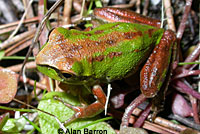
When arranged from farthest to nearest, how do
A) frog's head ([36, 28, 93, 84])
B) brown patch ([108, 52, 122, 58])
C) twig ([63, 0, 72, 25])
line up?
1. twig ([63, 0, 72, 25])
2. brown patch ([108, 52, 122, 58])
3. frog's head ([36, 28, 93, 84])

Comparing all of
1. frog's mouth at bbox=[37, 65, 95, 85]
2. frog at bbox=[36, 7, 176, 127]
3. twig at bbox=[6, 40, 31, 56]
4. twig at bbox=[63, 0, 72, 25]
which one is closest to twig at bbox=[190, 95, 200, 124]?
frog at bbox=[36, 7, 176, 127]

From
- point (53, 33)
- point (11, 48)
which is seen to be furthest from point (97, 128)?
point (11, 48)

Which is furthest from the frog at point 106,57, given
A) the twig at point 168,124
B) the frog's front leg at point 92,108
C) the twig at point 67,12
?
the twig at point 67,12

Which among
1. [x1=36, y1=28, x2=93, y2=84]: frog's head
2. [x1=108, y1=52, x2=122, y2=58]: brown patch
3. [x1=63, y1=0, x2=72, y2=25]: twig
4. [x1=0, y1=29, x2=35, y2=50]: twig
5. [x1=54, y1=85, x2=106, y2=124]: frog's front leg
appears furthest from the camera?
[x1=63, y1=0, x2=72, y2=25]: twig

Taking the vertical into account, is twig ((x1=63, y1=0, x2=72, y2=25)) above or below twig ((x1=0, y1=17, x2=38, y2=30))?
above

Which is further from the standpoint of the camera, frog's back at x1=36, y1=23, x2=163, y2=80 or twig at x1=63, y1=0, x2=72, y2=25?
twig at x1=63, y1=0, x2=72, y2=25

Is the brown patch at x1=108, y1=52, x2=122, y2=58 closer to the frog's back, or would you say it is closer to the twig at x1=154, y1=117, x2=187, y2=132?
the frog's back

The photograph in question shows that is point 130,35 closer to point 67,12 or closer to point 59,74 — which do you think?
point 59,74

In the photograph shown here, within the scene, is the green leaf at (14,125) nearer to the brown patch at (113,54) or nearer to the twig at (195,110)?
the brown patch at (113,54)
